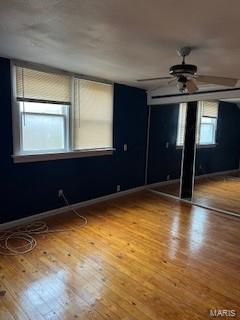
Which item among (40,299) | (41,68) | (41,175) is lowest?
(40,299)

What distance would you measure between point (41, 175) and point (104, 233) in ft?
4.18

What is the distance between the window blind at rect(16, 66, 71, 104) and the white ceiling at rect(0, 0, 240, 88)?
0.23 metres

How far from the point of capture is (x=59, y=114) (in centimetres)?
375

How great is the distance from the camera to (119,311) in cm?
191

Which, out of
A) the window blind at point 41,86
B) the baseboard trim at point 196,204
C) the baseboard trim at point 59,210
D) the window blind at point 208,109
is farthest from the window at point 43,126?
Result: the window blind at point 208,109

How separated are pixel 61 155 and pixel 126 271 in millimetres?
2043

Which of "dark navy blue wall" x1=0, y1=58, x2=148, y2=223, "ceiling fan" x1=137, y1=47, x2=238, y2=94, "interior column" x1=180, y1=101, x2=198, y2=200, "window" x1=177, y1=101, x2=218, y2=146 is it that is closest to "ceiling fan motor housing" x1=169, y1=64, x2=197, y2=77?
"ceiling fan" x1=137, y1=47, x2=238, y2=94

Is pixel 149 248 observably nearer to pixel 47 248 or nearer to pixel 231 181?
pixel 47 248

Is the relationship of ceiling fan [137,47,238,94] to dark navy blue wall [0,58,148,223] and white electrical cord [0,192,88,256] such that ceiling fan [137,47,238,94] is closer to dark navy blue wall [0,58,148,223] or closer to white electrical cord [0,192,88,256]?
dark navy blue wall [0,58,148,223]

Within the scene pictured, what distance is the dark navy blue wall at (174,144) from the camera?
538 cm

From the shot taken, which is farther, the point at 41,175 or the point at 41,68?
the point at 41,175

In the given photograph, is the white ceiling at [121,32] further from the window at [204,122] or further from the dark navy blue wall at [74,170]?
the window at [204,122]

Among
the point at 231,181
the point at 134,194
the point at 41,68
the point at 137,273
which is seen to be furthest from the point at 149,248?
the point at 231,181

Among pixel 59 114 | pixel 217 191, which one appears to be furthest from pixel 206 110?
pixel 59 114
